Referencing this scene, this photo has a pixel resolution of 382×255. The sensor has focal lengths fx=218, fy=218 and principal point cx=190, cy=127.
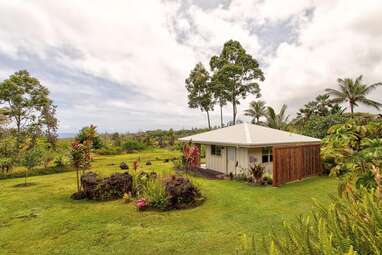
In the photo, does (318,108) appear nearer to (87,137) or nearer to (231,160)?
(231,160)

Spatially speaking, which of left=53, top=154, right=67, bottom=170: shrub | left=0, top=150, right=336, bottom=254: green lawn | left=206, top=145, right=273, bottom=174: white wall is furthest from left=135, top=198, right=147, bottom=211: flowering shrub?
left=53, top=154, right=67, bottom=170: shrub

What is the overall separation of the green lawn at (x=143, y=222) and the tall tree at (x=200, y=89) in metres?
20.9

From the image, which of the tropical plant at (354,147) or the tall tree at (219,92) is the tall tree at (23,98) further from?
the tropical plant at (354,147)

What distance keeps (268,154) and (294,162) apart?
205 cm

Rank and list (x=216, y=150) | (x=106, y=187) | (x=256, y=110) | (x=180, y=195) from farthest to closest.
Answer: (x=256, y=110) < (x=216, y=150) < (x=106, y=187) < (x=180, y=195)

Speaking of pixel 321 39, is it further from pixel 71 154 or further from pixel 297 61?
pixel 71 154

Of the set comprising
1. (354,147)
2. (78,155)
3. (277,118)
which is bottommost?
(78,155)

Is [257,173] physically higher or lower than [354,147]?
lower

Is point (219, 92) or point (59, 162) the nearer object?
point (59, 162)

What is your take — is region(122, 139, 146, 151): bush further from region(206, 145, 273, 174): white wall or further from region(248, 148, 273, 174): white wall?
region(248, 148, 273, 174): white wall

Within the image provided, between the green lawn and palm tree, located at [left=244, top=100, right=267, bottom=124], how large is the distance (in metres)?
22.9

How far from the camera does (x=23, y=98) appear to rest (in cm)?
2133

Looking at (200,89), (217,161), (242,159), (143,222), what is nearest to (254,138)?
(242,159)

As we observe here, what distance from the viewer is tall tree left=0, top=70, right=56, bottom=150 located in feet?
67.0
